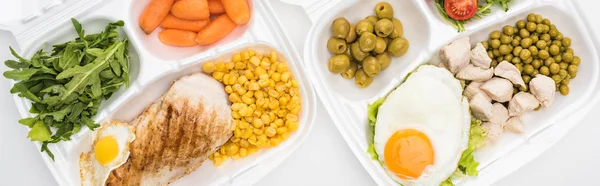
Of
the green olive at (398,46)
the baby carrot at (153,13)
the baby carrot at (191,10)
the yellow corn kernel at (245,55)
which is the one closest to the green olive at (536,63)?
the green olive at (398,46)

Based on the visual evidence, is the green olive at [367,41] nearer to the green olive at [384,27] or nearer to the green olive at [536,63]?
the green olive at [384,27]

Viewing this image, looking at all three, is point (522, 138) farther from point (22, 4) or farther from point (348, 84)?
point (22, 4)

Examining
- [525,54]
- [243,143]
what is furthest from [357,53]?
[525,54]

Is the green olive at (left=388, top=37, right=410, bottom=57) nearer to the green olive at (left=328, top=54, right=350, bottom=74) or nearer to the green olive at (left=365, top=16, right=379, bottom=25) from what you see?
the green olive at (left=365, top=16, right=379, bottom=25)

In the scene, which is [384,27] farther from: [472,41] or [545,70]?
[545,70]

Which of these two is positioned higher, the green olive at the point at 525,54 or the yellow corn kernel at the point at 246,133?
the green olive at the point at 525,54

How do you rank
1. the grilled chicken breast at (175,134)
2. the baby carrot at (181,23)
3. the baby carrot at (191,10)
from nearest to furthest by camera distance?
1. the grilled chicken breast at (175,134)
2. the baby carrot at (191,10)
3. the baby carrot at (181,23)

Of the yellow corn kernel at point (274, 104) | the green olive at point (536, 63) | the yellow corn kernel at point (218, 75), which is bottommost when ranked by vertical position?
the green olive at point (536, 63)
